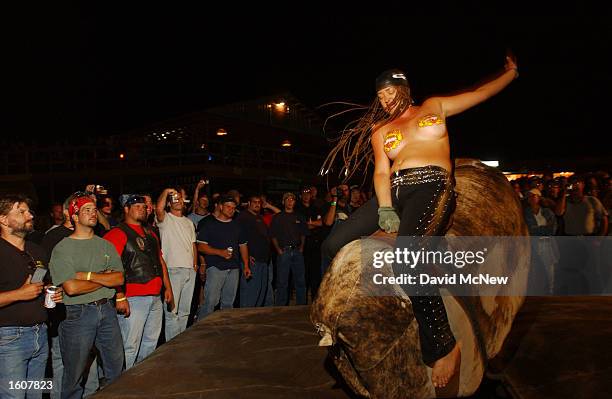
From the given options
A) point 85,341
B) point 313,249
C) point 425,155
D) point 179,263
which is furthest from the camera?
point 313,249

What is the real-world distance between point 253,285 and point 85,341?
4255mm

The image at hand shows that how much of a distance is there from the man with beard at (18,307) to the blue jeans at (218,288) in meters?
3.39

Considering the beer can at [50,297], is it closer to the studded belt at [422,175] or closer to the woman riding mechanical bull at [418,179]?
the woman riding mechanical bull at [418,179]

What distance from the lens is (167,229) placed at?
6.79 metres

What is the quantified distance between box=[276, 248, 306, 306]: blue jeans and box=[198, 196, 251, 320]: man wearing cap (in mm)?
1241

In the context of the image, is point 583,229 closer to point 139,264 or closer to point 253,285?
point 253,285

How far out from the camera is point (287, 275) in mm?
9016

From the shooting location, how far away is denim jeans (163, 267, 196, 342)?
6.52 m

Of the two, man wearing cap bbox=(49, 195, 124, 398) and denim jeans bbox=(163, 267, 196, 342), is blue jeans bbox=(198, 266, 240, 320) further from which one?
man wearing cap bbox=(49, 195, 124, 398)

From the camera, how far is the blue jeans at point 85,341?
4.25m

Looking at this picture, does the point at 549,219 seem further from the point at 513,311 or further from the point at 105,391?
the point at 105,391

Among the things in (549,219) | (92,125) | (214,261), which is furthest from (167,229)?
(92,125)

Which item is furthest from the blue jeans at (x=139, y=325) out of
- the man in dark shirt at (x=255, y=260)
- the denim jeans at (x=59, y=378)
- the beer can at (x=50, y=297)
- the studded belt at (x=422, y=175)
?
Result: the studded belt at (x=422, y=175)

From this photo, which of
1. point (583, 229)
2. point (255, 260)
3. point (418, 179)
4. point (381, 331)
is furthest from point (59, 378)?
point (583, 229)
